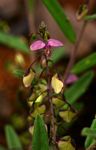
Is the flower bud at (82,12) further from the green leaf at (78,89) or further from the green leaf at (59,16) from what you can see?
the green leaf at (78,89)

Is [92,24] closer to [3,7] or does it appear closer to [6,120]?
[3,7]

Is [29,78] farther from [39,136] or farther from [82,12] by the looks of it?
[82,12]

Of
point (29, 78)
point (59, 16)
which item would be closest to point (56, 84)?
point (29, 78)

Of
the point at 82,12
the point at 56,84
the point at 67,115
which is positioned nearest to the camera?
the point at 56,84

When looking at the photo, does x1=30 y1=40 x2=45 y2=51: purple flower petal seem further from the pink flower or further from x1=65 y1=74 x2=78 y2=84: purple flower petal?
x1=65 y1=74 x2=78 y2=84: purple flower petal

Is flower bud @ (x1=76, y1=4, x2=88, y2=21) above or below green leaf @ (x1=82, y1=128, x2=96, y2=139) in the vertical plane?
above

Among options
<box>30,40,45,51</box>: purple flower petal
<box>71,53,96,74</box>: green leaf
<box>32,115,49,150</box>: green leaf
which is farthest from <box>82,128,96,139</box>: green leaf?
<box>71,53,96,74</box>: green leaf

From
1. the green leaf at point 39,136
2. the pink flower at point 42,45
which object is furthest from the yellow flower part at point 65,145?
the pink flower at point 42,45
